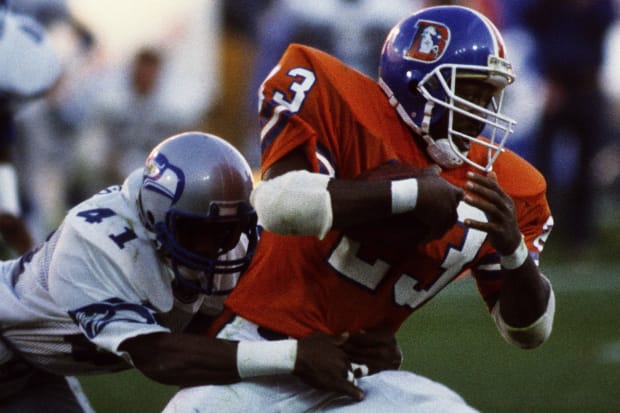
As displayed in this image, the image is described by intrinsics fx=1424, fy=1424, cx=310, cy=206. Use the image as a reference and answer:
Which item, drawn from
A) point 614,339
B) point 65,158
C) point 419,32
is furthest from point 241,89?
point 419,32

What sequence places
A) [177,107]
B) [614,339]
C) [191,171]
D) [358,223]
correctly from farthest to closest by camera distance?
[177,107]
[614,339]
[191,171]
[358,223]

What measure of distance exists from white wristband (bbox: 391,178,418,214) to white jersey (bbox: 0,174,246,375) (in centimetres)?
57

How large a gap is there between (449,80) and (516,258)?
465 mm

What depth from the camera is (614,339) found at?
23.1ft

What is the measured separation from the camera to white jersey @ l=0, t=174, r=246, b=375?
339 cm

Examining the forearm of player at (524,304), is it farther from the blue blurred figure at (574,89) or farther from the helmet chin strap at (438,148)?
the blue blurred figure at (574,89)

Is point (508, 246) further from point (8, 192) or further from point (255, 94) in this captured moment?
point (255, 94)

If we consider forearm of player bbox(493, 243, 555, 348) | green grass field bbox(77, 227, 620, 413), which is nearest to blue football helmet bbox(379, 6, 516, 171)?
forearm of player bbox(493, 243, 555, 348)

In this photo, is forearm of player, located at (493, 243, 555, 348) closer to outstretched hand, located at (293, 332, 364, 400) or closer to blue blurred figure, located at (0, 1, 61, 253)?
outstretched hand, located at (293, 332, 364, 400)

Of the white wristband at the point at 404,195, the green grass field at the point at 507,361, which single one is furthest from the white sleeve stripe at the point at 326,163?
the green grass field at the point at 507,361

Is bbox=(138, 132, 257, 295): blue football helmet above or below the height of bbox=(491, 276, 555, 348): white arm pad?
above

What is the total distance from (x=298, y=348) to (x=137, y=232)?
531 mm

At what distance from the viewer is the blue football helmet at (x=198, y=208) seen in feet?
11.3

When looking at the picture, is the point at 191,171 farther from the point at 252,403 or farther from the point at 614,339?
the point at 614,339
